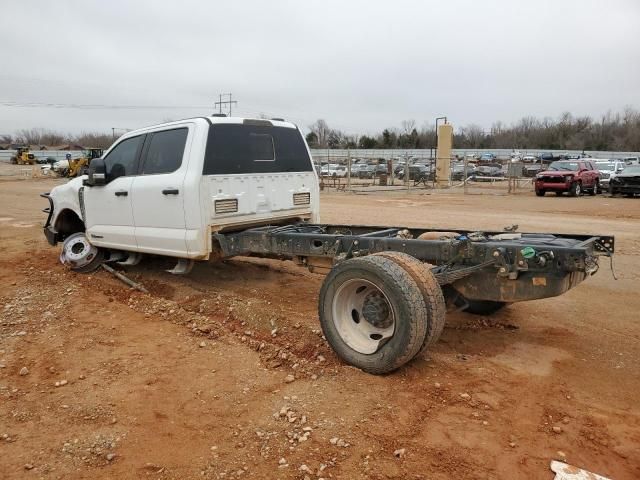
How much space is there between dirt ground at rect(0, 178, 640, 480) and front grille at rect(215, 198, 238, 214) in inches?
39.7

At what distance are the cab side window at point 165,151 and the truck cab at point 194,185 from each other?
0.01 meters

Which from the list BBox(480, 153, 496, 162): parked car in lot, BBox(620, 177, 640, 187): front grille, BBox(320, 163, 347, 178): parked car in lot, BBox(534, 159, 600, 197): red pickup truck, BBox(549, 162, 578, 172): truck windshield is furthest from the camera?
BBox(480, 153, 496, 162): parked car in lot

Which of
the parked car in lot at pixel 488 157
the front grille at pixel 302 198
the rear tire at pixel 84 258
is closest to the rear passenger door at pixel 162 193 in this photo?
the rear tire at pixel 84 258

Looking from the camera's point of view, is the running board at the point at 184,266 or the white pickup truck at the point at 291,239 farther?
the running board at the point at 184,266

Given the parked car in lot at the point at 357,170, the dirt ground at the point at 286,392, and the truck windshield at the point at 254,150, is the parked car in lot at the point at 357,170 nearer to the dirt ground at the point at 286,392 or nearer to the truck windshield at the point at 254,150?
the truck windshield at the point at 254,150

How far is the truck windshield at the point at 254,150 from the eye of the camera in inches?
233

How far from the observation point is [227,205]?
598 cm

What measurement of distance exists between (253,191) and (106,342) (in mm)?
2309

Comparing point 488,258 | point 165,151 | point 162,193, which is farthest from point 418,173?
point 488,258

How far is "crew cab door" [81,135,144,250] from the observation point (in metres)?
6.64

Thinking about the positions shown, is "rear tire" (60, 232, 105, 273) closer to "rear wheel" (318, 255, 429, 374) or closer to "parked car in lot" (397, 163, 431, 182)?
"rear wheel" (318, 255, 429, 374)

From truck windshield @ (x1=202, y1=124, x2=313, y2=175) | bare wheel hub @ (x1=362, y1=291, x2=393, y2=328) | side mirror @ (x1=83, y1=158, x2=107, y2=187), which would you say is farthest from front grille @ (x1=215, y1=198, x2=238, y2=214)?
bare wheel hub @ (x1=362, y1=291, x2=393, y2=328)

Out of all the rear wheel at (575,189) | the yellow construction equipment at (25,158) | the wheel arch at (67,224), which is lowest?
the rear wheel at (575,189)

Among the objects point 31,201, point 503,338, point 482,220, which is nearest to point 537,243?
point 503,338
